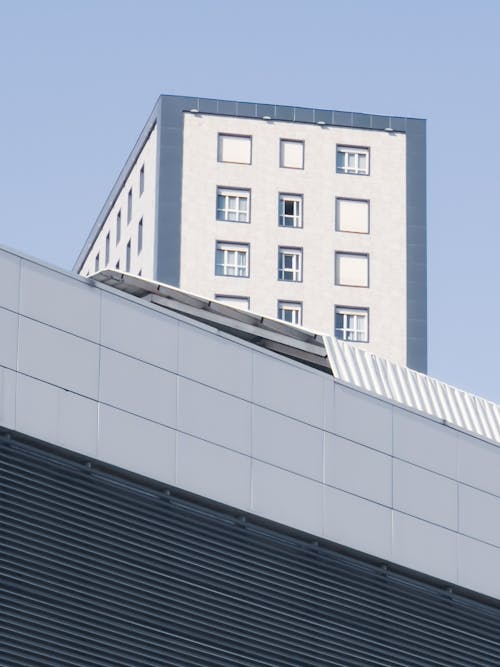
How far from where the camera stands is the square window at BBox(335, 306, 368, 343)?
77.6 m

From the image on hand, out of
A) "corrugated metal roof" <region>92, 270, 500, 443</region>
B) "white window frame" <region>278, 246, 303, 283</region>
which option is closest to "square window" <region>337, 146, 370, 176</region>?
"white window frame" <region>278, 246, 303, 283</region>

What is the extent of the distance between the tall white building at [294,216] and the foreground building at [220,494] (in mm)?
46427

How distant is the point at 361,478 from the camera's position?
1096 inches

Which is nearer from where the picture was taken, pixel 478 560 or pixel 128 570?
pixel 128 570

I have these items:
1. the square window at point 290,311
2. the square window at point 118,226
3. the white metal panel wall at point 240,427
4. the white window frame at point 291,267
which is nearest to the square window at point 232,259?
the white window frame at point 291,267

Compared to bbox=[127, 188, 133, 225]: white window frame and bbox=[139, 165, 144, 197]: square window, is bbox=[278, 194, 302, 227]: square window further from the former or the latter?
bbox=[127, 188, 133, 225]: white window frame

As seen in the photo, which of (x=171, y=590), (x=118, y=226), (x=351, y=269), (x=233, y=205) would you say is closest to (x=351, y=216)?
(x=351, y=269)

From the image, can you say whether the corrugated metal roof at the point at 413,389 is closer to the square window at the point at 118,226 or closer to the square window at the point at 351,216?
the square window at the point at 351,216

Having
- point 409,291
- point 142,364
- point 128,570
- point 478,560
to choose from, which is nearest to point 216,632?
point 128,570

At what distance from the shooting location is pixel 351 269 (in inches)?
3108

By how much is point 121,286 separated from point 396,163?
5340 cm

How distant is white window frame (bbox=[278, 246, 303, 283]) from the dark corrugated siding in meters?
49.2

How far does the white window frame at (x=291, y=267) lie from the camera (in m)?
77.8

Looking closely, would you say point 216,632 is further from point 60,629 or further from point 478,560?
point 478,560
